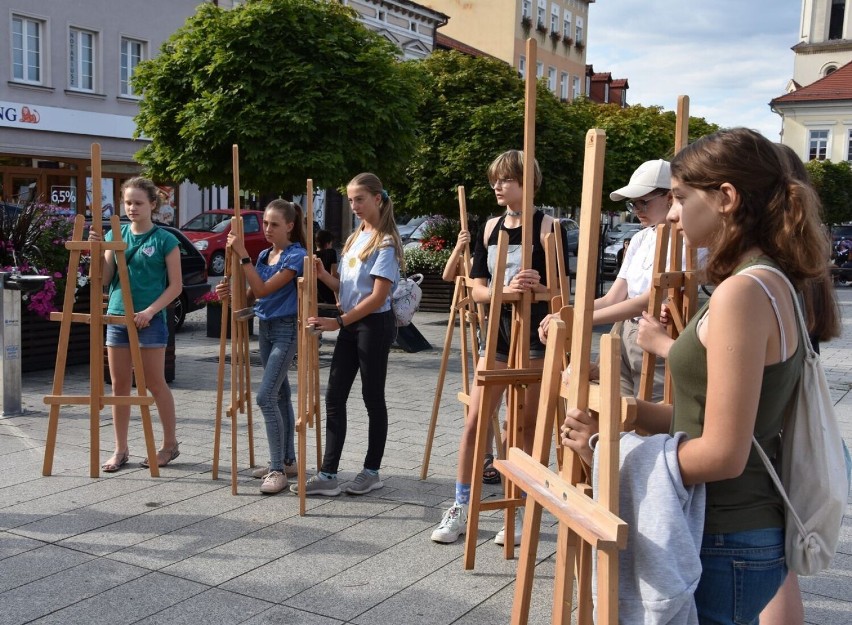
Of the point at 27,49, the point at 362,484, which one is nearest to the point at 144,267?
the point at 362,484

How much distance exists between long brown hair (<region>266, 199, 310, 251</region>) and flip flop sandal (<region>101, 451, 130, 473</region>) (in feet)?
5.62

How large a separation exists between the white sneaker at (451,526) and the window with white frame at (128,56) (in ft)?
82.4

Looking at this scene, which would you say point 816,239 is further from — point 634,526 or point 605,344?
point 634,526

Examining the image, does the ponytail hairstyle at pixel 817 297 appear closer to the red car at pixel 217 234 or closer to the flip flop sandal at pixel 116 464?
the flip flop sandal at pixel 116 464

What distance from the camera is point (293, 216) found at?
5.73 metres

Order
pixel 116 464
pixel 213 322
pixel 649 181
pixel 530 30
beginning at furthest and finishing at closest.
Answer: pixel 530 30 < pixel 213 322 < pixel 116 464 < pixel 649 181

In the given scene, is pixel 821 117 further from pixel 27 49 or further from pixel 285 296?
pixel 285 296

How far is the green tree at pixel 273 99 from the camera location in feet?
Answer: 36.4

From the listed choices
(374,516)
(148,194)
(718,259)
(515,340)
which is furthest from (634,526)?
(148,194)

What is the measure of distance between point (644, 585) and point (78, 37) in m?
26.9

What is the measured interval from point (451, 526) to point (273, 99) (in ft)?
25.5

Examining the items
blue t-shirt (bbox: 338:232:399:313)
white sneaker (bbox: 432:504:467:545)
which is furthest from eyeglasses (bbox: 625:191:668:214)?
white sneaker (bbox: 432:504:467:545)

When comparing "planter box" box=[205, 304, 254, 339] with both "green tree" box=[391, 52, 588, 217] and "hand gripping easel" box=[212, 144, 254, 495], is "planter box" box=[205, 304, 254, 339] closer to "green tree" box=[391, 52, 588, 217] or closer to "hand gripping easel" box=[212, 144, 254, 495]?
"green tree" box=[391, 52, 588, 217]

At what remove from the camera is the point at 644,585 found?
2.08m
